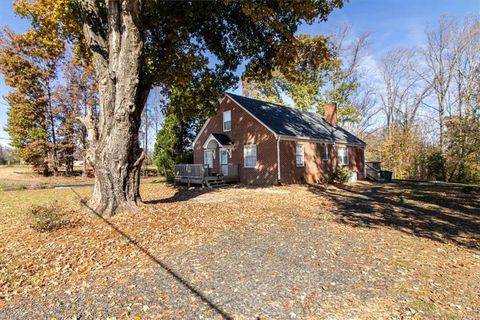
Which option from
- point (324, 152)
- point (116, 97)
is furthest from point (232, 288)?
point (324, 152)

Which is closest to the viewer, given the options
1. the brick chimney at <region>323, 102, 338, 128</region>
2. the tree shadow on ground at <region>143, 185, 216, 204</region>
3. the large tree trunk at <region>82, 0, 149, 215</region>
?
the large tree trunk at <region>82, 0, 149, 215</region>

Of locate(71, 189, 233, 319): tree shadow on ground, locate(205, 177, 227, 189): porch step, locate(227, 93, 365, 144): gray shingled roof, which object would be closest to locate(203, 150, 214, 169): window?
locate(205, 177, 227, 189): porch step

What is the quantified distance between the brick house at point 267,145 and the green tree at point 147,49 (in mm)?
5611

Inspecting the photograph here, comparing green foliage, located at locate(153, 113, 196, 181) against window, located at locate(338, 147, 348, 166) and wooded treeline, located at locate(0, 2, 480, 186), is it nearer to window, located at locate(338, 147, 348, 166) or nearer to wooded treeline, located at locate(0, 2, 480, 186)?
wooded treeline, located at locate(0, 2, 480, 186)

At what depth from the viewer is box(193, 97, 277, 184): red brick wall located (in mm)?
17438

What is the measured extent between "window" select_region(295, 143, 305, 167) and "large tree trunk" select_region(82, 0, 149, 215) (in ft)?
40.6

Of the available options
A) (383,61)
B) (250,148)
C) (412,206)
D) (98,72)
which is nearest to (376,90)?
(383,61)

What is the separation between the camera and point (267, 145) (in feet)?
57.6

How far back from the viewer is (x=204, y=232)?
257 inches

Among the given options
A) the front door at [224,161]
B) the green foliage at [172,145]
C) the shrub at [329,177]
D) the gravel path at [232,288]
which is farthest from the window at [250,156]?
the gravel path at [232,288]

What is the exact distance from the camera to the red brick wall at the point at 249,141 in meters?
17.4

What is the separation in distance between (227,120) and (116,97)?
12.7 m

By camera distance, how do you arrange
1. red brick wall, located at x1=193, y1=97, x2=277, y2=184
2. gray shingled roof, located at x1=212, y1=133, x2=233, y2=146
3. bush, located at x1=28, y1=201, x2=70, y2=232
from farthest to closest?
gray shingled roof, located at x1=212, y1=133, x2=233, y2=146
red brick wall, located at x1=193, y1=97, x2=277, y2=184
bush, located at x1=28, y1=201, x2=70, y2=232

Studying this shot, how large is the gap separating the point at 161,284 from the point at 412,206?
9.77m
